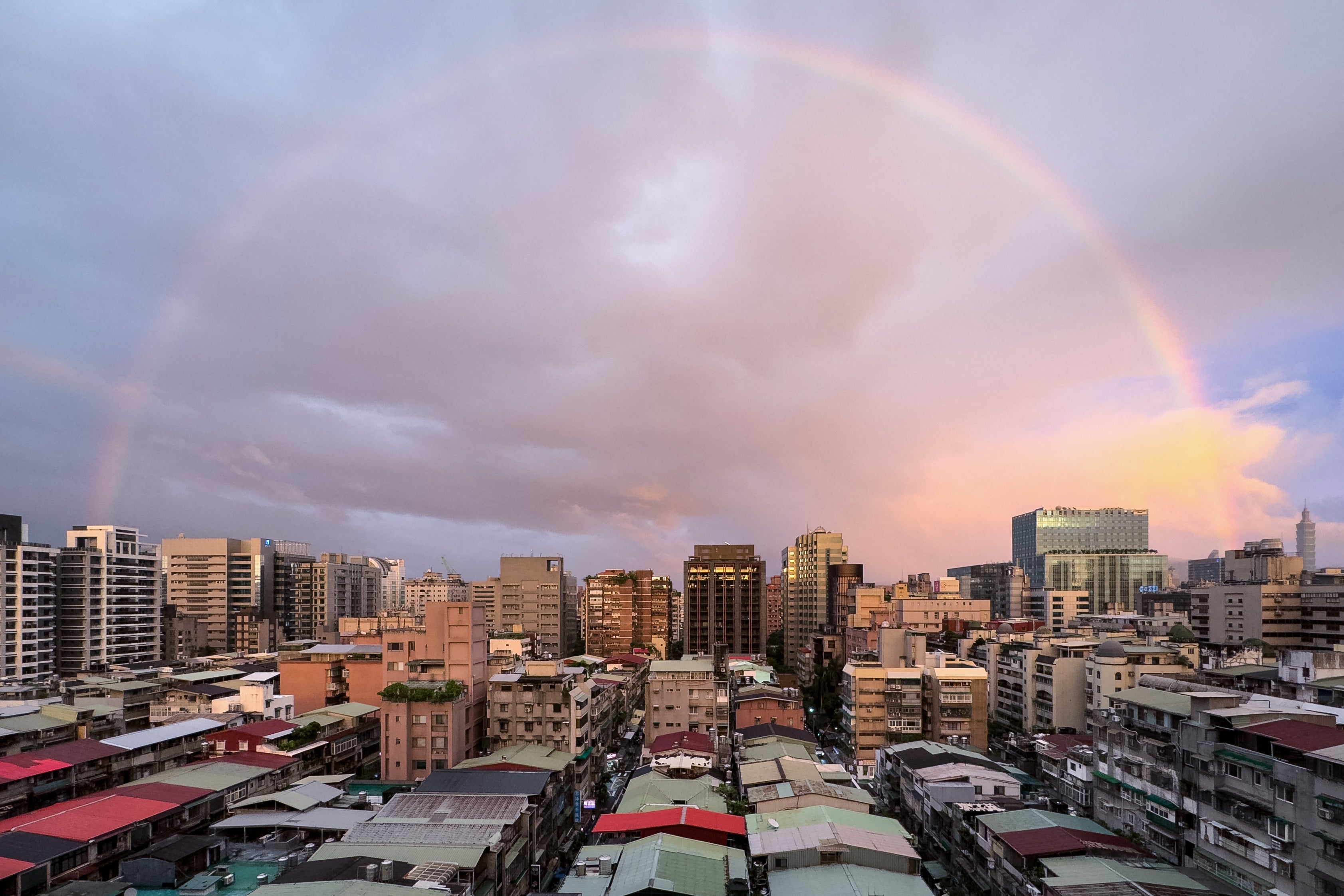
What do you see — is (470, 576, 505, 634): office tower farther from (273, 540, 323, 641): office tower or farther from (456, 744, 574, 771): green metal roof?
(456, 744, 574, 771): green metal roof

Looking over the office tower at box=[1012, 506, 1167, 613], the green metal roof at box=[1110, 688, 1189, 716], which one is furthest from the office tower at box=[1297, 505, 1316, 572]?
the green metal roof at box=[1110, 688, 1189, 716]

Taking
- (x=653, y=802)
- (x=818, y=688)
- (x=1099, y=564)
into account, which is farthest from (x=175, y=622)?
(x=1099, y=564)

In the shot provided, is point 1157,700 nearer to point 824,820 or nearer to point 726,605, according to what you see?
point 824,820

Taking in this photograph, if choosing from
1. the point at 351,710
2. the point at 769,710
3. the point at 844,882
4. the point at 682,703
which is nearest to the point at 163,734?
the point at 351,710

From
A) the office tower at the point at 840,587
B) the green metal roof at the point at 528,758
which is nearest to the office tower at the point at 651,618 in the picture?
the office tower at the point at 840,587

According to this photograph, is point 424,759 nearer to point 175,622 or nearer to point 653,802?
point 653,802

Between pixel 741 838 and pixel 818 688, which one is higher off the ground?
pixel 741 838
